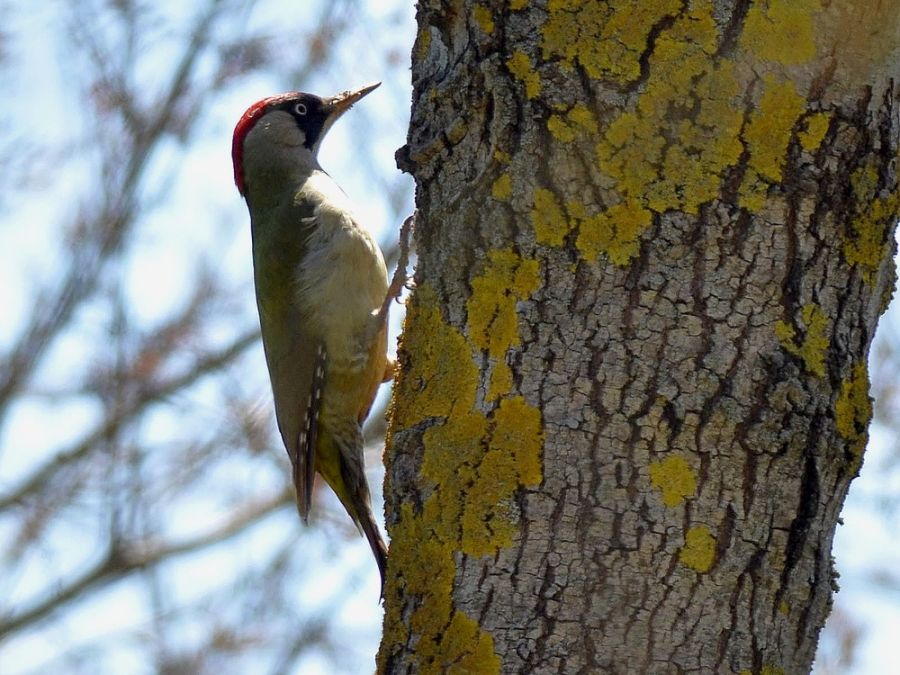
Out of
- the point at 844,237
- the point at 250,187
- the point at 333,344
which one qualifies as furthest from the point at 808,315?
the point at 250,187

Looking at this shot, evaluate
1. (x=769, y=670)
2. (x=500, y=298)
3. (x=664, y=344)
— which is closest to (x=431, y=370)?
(x=500, y=298)

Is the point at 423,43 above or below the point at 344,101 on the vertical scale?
below

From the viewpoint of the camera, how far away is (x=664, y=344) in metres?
2.12

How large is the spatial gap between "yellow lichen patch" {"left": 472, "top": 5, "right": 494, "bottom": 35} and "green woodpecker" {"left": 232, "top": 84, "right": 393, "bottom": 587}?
2341mm

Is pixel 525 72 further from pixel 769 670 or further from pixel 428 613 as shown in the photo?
pixel 769 670

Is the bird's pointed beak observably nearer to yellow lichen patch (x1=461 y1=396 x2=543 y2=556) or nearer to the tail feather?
the tail feather

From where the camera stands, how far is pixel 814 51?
2.16 m

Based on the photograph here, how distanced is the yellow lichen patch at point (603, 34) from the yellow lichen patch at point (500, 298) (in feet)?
1.20

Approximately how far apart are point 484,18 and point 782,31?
0.56m

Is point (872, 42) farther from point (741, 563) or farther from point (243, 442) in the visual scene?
point (243, 442)

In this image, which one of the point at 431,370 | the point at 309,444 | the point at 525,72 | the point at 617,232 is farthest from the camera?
the point at 309,444

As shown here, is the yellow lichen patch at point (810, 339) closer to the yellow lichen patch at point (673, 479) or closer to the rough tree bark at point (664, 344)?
the rough tree bark at point (664, 344)

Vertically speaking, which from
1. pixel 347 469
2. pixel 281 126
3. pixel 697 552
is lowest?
pixel 697 552

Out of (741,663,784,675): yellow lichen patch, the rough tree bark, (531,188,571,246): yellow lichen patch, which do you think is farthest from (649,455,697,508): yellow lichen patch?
(531,188,571,246): yellow lichen patch
